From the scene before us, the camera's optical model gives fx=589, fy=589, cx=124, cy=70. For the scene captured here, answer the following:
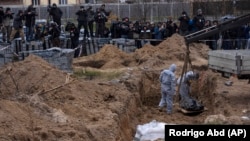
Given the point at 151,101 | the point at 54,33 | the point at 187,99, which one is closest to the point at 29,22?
the point at 54,33

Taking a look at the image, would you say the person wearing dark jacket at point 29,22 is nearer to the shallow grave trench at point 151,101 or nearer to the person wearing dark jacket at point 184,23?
the shallow grave trench at point 151,101

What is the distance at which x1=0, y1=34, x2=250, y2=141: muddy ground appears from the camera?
1259 cm

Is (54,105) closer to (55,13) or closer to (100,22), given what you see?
(55,13)

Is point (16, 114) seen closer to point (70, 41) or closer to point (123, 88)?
point (123, 88)

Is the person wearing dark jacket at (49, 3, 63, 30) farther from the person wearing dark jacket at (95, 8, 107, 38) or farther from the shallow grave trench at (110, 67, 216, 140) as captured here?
the shallow grave trench at (110, 67, 216, 140)

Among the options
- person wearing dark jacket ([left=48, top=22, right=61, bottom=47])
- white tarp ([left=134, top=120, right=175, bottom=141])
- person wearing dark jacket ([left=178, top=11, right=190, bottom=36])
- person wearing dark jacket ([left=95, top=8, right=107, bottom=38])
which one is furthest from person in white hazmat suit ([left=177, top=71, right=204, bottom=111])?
person wearing dark jacket ([left=95, top=8, right=107, bottom=38])

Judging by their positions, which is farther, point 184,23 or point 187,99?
point 184,23

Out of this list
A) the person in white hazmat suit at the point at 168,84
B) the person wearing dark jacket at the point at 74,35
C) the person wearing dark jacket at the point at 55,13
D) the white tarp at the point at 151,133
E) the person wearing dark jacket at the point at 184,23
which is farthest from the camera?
the person wearing dark jacket at the point at 55,13

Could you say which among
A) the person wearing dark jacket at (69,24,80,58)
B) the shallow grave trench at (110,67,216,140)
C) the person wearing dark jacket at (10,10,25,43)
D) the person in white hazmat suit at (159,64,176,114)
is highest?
the person wearing dark jacket at (10,10,25,43)

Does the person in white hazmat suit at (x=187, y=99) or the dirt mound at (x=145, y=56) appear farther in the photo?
the dirt mound at (x=145, y=56)

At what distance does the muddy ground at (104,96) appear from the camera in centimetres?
1259

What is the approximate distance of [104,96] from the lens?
17625mm

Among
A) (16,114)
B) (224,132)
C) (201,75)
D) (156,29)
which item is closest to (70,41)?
(156,29)

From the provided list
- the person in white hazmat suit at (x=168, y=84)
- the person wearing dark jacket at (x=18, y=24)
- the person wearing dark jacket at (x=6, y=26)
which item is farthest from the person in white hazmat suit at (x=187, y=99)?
the person wearing dark jacket at (x=6, y=26)
